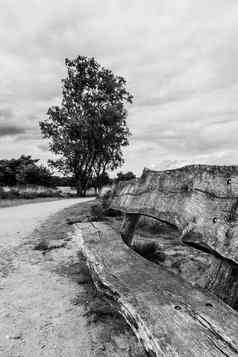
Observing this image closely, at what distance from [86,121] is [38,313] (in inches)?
975

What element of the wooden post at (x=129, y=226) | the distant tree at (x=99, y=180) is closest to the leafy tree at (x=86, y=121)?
the distant tree at (x=99, y=180)

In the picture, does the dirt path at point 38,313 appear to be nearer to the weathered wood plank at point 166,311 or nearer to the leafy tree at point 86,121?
the weathered wood plank at point 166,311

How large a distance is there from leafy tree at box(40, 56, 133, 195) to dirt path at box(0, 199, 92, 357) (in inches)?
907

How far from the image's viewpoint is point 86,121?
25.9 m

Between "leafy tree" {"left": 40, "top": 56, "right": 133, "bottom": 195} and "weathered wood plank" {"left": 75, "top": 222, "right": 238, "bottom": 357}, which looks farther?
"leafy tree" {"left": 40, "top": 56, "right": 133, "bottom": 195}

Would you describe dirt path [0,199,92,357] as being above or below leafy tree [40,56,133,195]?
below

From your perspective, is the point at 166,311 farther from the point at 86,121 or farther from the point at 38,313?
the point at 86,121

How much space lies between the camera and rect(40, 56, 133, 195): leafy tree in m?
26.4

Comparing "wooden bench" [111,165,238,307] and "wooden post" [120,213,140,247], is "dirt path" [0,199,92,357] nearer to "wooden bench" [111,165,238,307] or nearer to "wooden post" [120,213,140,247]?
"wooden post" [120,213,140,247]

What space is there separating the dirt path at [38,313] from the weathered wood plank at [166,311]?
1.61 feet

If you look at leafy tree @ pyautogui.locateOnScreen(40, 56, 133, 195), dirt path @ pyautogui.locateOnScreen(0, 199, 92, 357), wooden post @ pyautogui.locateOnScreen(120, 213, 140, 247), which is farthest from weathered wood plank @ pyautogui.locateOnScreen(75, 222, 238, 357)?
leafy tree @ pyautogui.locateOnScreen(40, 56, 133, 195)

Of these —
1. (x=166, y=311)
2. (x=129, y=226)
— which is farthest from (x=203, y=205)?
(x=129, y=226)

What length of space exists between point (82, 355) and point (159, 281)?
0.82 m

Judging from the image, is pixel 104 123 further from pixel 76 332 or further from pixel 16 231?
pixel 76 332
